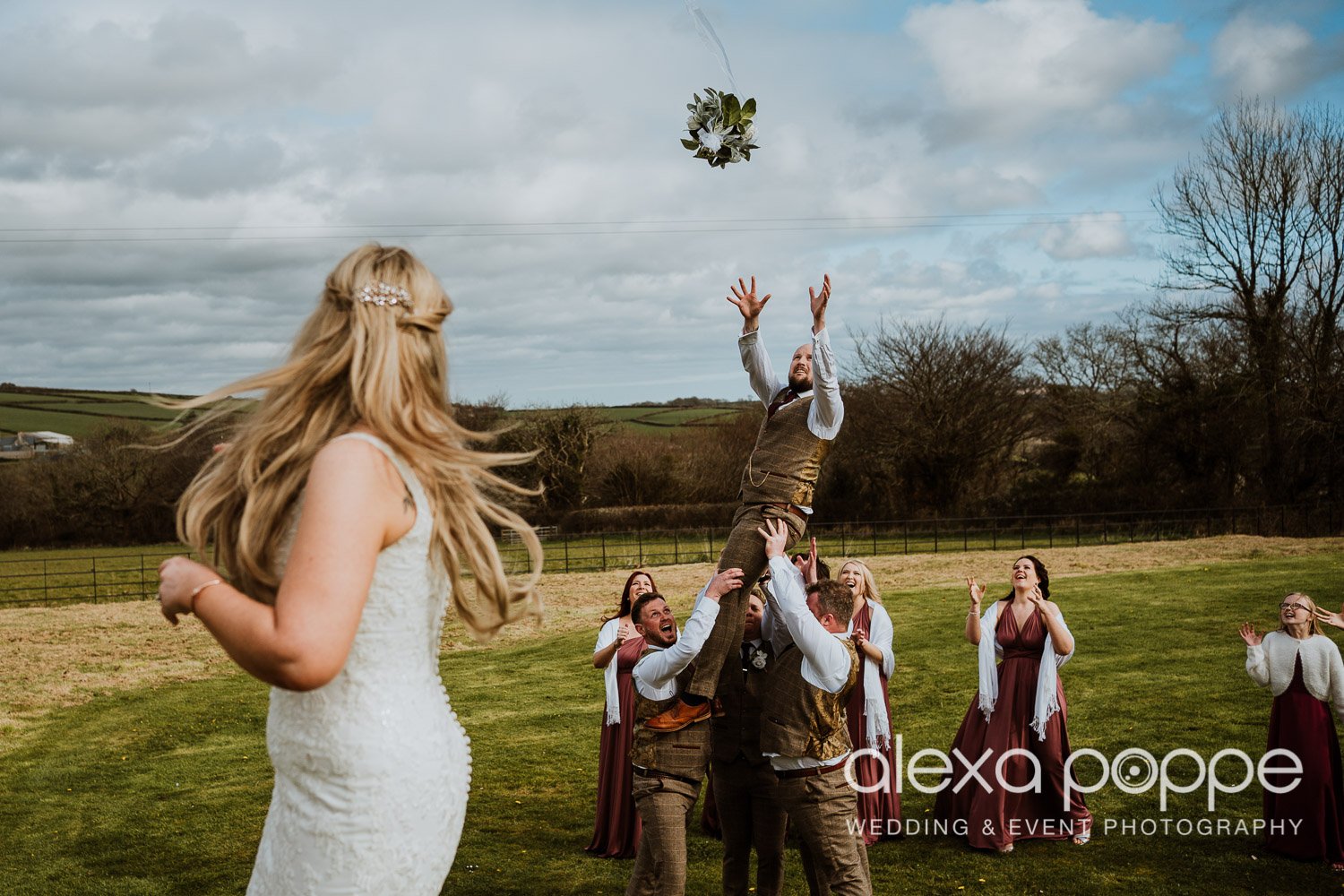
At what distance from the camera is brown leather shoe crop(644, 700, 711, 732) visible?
5.61 m

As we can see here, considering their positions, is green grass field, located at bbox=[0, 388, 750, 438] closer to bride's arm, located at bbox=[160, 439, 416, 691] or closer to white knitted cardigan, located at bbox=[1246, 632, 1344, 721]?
white knitted cardigan, located at bbox=[1246, 632, 1344, 721]

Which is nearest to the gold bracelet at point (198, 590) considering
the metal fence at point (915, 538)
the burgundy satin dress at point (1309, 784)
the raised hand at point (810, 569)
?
the raised hand at point (810, 569)

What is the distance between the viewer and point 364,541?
1.80m

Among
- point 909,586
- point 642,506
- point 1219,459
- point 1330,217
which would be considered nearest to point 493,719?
point 909,586

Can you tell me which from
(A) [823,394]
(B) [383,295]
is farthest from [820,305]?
(B) [383,295]

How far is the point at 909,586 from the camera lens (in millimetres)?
26625

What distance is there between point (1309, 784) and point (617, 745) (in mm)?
5088

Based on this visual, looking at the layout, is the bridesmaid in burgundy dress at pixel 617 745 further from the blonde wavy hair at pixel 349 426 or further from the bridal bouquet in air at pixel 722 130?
the blonde wavy hair at pixel 349 426

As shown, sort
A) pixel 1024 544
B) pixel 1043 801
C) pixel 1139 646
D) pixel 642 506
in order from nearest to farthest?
pixel 1043 801, pixel 1139 646, pixel 1024 544, pixel 642 506

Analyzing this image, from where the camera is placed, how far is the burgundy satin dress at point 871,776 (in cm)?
841

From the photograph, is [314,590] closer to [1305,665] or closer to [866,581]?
[866,581]

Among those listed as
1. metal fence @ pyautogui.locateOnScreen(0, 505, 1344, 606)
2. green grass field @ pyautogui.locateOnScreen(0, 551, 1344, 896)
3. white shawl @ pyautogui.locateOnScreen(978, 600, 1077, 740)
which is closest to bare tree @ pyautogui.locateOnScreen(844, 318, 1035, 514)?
metal fence @ pyautogui.locateOnScreen(0, 505, 1344, 606)

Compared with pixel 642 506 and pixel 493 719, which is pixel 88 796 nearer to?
pixel 493 719

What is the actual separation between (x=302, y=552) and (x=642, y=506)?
42.4 metres
